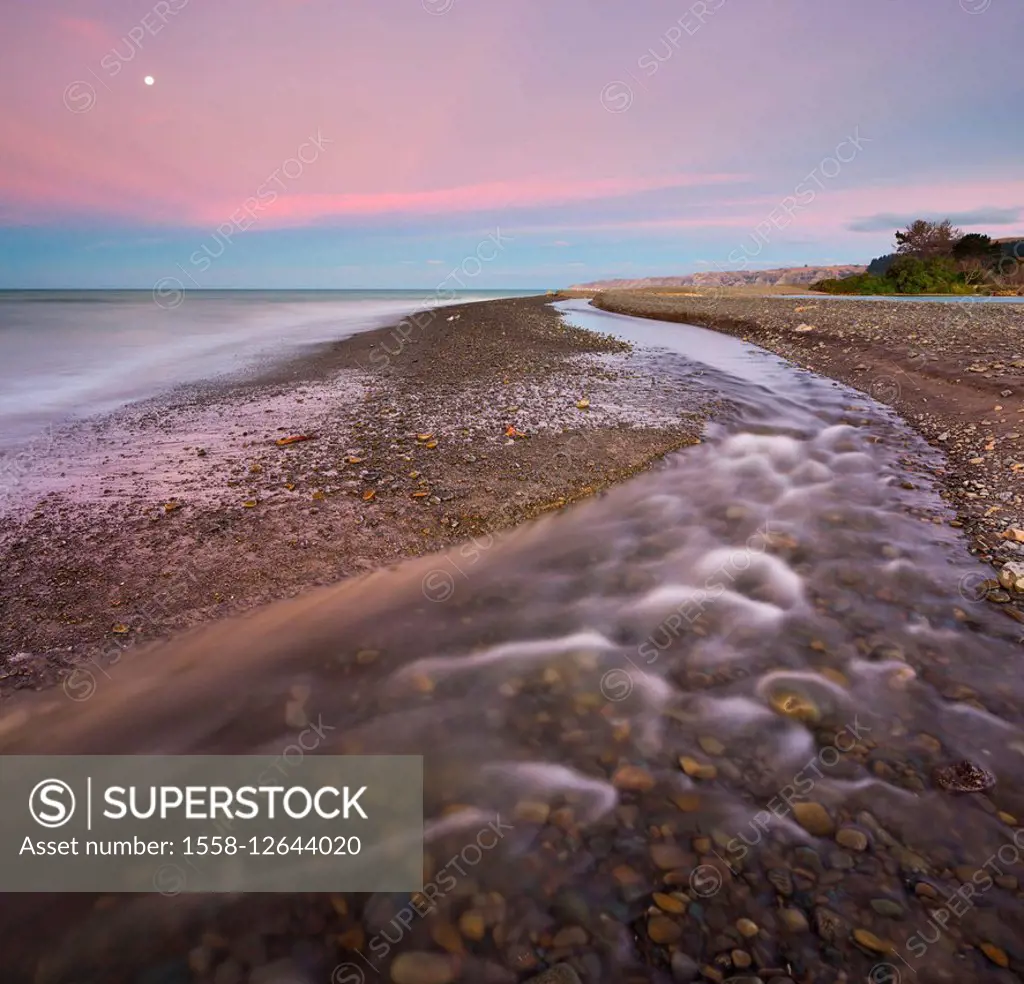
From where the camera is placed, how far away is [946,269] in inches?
2050

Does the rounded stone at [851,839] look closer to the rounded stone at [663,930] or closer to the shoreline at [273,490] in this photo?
the rounded stone at [663,930]

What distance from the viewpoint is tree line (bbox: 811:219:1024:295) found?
50.1 metres

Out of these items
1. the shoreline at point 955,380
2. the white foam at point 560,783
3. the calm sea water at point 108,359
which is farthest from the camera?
the calm sea water at point 108,359

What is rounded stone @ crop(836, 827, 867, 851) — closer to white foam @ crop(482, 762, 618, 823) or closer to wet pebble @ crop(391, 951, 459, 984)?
white foam @ crop(482, 762, 618, 823)

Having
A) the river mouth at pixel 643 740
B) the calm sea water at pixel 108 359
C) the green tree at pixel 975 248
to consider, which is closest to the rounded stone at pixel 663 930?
the river mouth at pixel 643 740

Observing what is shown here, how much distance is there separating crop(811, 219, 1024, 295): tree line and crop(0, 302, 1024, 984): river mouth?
56461 mm

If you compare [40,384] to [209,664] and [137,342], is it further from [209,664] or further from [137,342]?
[209,664]

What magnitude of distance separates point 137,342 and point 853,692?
34.9 m

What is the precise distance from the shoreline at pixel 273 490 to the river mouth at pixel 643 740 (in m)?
0.59

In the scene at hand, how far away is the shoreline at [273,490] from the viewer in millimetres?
5289

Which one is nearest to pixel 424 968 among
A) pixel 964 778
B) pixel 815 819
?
pixel 815 819

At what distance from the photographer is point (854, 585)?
5859 mm

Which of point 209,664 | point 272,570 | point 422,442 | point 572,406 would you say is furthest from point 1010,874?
point 572,406

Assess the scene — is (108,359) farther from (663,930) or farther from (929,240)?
(929,240)
